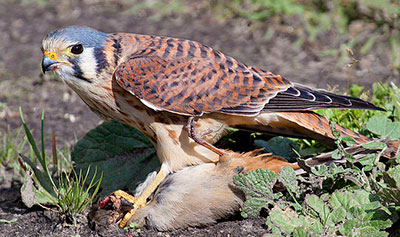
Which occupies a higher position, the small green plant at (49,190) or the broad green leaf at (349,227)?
the broad green leaf at (349,227)

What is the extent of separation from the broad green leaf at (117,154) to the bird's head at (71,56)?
0.71 metres

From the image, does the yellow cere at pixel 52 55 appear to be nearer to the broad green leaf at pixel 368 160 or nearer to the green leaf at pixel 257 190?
A: the green leaf at pixel 257 190

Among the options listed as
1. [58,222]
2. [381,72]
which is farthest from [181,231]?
[381,72]

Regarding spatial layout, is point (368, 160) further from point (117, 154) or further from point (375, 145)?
point (117, 154)

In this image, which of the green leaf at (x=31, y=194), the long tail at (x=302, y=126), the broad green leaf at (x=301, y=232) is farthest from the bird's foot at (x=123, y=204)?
the broad green leaf at (x=301, y=232)

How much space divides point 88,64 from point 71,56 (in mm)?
115

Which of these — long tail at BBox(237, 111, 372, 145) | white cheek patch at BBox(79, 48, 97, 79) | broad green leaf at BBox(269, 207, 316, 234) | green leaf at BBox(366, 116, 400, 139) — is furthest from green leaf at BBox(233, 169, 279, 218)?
white cheek patch at BBox(79, 48, 97, 79)

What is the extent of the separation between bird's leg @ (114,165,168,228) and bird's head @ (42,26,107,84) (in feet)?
2.38

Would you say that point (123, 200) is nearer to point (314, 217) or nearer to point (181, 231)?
point (181, 231)

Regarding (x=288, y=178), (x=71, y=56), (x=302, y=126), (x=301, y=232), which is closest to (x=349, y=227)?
(x=301, y=232)

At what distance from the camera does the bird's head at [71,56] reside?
3.32 meters

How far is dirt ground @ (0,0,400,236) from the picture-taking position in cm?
344

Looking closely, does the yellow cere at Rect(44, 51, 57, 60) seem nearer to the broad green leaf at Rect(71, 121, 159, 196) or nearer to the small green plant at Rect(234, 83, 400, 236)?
the broad green leaf at Rect(71, 121, 159, 196)

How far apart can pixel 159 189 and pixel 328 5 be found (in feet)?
13.0
